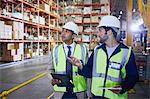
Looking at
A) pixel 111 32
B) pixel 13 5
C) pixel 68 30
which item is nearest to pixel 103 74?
pixel 111 32

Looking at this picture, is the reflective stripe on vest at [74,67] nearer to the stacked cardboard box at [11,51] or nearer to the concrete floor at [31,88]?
the concrete floor at [31,88]

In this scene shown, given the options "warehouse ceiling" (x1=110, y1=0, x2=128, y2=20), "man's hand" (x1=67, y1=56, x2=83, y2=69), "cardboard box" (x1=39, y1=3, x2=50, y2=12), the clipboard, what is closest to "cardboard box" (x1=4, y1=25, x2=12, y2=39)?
"cardboard box" (x1=39, y1=3, x2=50, y2=12)

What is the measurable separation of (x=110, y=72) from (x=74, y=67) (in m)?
0.70

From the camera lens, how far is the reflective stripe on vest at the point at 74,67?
10.9 feet

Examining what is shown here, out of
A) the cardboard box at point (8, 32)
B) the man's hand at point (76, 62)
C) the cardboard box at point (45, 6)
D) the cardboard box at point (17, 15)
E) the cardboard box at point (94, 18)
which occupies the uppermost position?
the cardboard box at point (45, 6)

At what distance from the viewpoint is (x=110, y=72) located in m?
2.74

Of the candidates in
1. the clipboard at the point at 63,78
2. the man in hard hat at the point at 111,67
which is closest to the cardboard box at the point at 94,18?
the clipboard at the point at 63,78

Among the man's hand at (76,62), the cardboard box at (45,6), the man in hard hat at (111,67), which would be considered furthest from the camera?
the cardboard box at (45,6)

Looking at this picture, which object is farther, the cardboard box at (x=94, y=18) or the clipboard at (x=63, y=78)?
the cardboard box at (x=94, y=18)

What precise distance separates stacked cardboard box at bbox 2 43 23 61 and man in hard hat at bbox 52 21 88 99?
8.42 metres

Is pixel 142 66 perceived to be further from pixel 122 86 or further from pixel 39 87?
pixel 122 86

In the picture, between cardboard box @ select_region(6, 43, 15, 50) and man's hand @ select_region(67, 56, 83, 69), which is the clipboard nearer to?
man's hand @ select_region(67, 56, 83, 69)

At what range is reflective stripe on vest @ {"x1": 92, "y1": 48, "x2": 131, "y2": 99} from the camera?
8.99 feet

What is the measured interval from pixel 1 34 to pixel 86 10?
990 cm
